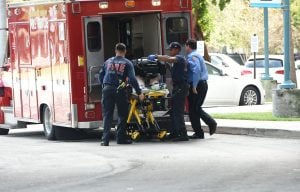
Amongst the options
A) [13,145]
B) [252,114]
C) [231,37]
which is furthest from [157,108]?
[231,37]

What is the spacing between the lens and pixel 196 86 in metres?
16.7

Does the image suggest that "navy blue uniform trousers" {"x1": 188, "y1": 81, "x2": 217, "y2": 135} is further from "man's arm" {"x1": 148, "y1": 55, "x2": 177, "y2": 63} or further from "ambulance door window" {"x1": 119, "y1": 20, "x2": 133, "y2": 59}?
"ambulance door window" {"x1": 119, "y1": 20, "x2": 133, "y2": 59}

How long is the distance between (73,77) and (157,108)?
1.76 metres

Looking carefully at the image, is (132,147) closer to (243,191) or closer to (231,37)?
(243,191)

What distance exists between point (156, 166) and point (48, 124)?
6500 millimetres

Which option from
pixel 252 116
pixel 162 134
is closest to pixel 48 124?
pixel 162 134

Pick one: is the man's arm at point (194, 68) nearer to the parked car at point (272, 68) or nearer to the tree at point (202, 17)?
the tree at point (202, 17)

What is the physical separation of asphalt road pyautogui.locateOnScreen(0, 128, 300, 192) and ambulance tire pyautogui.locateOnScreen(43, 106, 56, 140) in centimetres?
103

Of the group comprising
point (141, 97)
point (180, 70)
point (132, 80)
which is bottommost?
point (141, 97)

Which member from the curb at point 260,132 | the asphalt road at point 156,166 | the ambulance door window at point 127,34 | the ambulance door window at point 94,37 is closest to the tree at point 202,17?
the ambulance door window at point 127,34

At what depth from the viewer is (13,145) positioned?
56.1 ft

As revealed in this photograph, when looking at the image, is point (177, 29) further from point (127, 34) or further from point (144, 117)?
point (144, 117)

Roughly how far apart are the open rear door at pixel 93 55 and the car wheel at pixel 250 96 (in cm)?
945

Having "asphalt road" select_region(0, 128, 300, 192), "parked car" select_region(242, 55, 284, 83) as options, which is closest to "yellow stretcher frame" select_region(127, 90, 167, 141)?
"asphalt road" select_region(0, 128, 300, 192)
